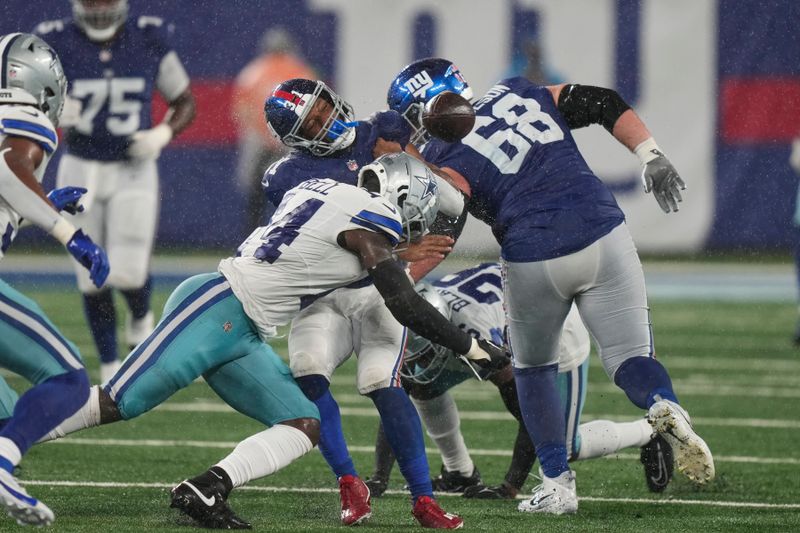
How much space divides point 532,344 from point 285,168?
2.99 ft

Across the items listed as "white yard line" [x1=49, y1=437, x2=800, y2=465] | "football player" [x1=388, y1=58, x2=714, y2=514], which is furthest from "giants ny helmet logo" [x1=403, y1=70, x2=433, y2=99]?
"white yard line" [x1=49, y1=437, x2=800, y2=465]

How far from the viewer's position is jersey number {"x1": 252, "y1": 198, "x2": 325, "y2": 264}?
12.7 ft

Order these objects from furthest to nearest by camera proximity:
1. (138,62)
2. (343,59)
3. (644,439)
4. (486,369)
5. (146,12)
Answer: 1. (343,59)
2. (146,12)
3. (138,62)
4. (644,439)
5. (486,369)

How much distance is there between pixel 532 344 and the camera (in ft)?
14.0

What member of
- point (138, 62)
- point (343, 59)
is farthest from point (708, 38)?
point (138, 62)

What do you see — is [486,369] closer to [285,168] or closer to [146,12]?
[285,168]

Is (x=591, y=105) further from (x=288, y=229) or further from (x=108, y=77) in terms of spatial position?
(x=108, y=77)

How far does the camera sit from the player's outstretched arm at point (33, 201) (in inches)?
147

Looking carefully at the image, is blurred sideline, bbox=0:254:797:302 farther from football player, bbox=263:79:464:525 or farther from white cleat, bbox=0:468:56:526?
white cleat, bbox=0:468:56:526

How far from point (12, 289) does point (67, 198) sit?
1.20 feet

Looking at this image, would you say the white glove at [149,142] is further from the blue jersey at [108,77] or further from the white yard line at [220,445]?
the white yard line at [220,445]

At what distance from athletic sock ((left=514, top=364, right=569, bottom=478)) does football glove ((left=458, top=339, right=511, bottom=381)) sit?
16.0 inches

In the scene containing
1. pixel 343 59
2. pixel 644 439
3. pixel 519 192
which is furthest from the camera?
pixel 343 59

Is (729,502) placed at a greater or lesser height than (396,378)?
lesser
